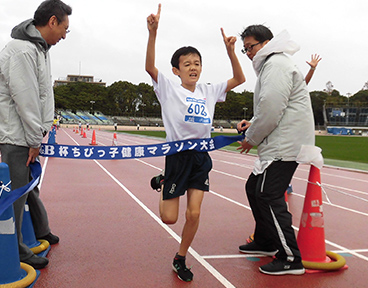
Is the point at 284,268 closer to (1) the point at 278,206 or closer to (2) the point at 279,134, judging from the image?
(1) the point at 278,206

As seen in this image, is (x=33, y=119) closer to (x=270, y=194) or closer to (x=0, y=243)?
(x=0, y=243)

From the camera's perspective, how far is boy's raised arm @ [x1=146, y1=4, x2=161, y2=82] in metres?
3.30

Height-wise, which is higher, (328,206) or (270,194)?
(270,194)

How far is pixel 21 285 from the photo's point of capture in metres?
3.00

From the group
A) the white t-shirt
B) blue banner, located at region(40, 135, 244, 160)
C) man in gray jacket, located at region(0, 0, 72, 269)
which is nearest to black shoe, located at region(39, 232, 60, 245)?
man in gray jacket, located at region(0, 0, 72, 269)

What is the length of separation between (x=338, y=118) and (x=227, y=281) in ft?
379

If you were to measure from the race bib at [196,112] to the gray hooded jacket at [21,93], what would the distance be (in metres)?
1.32

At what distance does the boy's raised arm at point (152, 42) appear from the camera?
130 inches

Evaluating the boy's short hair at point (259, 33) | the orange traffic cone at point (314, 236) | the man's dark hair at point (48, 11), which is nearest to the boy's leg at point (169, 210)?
the orange traffic cone at point (314, 236)

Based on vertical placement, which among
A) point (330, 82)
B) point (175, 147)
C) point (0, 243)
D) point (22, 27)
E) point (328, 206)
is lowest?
point (328, 206)

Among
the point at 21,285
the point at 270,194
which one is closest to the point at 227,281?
the point at 270,194

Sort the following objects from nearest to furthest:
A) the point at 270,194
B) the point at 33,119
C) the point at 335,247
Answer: the point at 33,119 < the point at 270,194 < the point at 335,247

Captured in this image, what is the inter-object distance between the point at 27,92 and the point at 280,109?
7.25ft

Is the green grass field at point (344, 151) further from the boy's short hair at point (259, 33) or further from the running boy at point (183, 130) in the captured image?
the running boy at point (183, 130)
